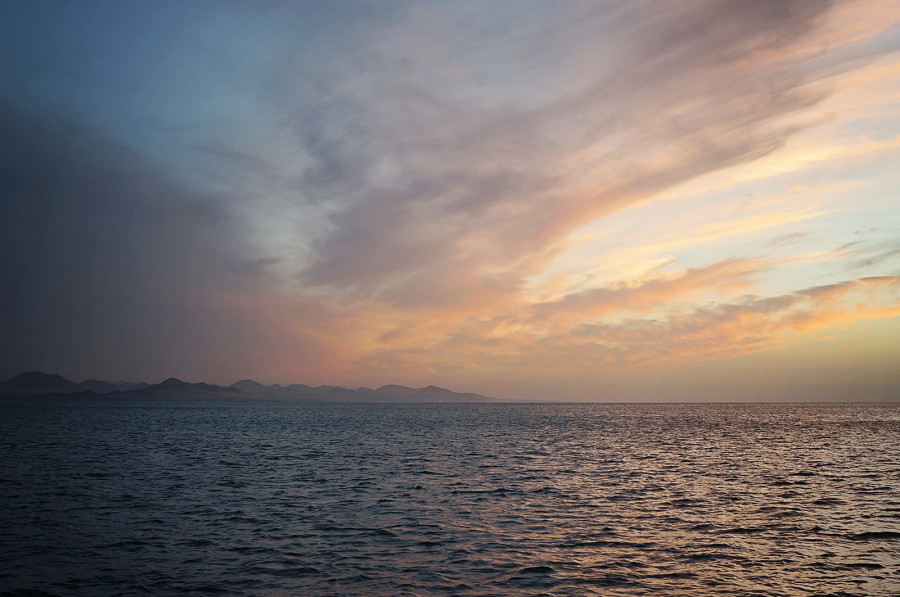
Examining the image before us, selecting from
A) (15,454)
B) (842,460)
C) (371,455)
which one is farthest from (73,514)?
(842,460)

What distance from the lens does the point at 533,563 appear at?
22.3 m

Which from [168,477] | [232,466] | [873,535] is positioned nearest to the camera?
[873,535]

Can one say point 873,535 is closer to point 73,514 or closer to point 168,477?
point 73,514

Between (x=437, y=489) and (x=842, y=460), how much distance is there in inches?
2048

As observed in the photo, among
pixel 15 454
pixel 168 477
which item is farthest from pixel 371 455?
pixel 15 454

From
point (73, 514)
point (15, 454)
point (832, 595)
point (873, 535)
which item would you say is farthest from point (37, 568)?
point (15, 454)

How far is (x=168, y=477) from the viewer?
45438 mm

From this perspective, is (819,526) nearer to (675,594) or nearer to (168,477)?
(675,594)

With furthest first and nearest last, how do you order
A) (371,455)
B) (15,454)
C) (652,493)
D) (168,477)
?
1. (371,455)
2. (15,454)
3. (168,477)
4. (652,493)

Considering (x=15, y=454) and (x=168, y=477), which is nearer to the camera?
(x=168, y=477)

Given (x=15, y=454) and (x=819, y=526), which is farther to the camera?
(x=15, y=454)

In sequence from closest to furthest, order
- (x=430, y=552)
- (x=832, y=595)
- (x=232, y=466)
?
1. (x=832, y=595)
2. (x=430, y=552)
3. (x=232, y=466)

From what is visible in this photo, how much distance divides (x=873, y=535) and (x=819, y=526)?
2.39m

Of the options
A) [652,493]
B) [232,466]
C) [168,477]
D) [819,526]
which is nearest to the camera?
[819,526]
